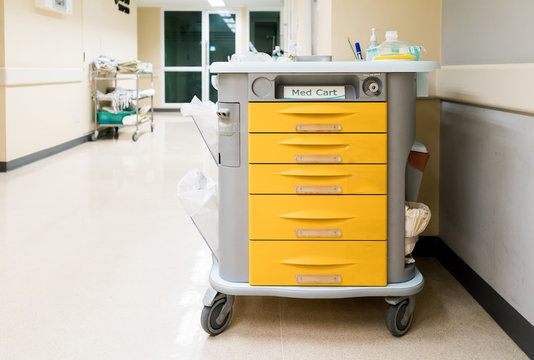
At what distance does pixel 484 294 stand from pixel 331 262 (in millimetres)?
690

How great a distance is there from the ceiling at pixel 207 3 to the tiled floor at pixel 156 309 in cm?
997

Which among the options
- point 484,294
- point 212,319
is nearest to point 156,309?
point 212,319

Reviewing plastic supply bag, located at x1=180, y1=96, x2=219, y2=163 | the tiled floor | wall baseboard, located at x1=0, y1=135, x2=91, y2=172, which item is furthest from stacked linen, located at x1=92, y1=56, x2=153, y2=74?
plastic supply bag, located at x1=180, y1=96, x2=219, y2=163

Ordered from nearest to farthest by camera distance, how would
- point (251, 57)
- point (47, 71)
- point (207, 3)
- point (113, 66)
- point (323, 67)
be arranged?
point (323, 67), point (251, 57), point (47, 71), point (113, 66), point (207, 3)

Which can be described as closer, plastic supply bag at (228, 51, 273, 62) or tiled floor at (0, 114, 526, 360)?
tiled floor at (0, 114, 526, 360)

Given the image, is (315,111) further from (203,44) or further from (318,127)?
(203,44)

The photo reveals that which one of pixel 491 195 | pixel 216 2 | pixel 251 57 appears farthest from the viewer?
pixel 216 2

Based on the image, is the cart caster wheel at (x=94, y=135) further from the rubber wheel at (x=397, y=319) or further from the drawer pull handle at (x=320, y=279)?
the rubber wheel at (x=397, y=319)

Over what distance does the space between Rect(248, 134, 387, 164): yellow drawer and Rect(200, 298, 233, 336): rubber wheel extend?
529 mm

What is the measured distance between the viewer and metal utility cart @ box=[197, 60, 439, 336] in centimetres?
184

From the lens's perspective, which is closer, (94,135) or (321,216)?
(321,216)

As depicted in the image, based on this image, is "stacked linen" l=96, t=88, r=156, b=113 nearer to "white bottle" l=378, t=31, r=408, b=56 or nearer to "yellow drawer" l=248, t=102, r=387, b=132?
"white bottle" l=378, t=31, r=408, b=56

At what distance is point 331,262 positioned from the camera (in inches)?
73.5

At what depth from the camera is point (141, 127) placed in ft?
31.6
